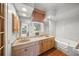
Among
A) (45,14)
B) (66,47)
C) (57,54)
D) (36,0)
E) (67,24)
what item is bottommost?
(57,54)

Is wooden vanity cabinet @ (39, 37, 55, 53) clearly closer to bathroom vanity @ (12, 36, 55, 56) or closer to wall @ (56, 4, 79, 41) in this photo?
bathroom vanity @ (12, 36, 55, 56)

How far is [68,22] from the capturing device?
189 cm

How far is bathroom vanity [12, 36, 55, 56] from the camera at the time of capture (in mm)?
1827

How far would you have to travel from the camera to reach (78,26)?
1866mm

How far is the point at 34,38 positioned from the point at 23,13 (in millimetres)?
490

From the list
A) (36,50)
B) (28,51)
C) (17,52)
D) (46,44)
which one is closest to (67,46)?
(46,44)

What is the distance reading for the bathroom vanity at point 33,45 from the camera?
1.83 metres

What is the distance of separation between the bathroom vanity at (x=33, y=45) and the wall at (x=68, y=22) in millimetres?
198

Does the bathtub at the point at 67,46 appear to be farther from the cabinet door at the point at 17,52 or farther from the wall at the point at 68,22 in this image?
the cabinet door at the point at 17,52

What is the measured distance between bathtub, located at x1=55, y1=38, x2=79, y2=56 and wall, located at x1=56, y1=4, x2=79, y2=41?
55 mm

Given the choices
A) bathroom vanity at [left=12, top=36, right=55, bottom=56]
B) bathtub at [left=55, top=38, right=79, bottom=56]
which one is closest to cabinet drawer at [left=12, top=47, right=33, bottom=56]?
bathroom vanity at [left=12, top=36, right=55, bottom=56]

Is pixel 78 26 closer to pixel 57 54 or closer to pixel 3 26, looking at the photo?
pixel 57 54

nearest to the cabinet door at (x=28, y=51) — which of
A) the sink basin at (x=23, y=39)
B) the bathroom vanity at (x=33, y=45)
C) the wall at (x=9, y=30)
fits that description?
the bathroom vanity at (x=33, y=45)

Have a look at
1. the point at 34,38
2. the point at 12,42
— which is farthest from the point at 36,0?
the point at 12,42
